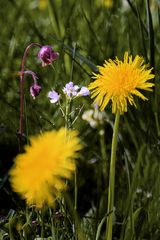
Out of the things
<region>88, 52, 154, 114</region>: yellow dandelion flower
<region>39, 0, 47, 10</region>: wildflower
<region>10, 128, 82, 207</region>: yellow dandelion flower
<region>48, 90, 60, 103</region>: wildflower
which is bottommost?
<region>10, 128, 82, 207</region>: yellow dandelion flower

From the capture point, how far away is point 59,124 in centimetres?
190

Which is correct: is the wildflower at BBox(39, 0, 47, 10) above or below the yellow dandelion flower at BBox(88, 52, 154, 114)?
above

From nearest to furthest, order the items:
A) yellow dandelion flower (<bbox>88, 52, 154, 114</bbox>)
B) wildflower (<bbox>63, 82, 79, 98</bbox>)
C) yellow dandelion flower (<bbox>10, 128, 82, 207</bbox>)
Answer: yellow dandelion flower (<bbox>10, 128, 82, 207</bbox>) → yellow dandelion flower (<bbox>88, 52, 154, 114</bbox>) → wildflower (<bbox>63, 82, 79, 98</bbox>)

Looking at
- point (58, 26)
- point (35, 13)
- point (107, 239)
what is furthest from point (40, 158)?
point (35, 13)

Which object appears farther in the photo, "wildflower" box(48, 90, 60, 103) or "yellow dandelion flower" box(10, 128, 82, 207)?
"wildflower" box(48, 90, 60, 103)

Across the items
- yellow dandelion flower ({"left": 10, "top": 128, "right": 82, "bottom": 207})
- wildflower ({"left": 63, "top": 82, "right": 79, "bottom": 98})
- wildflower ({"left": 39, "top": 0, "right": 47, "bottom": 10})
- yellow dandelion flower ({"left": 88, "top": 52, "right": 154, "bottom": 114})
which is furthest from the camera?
wildflower ({"left": 39, "top": 0, "right": 47, "bottom": 10})

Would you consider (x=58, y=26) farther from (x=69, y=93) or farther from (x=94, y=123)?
(x=69, y=93)

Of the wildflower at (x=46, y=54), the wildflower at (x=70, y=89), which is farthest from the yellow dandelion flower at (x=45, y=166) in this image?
the wildflower at (x=46, y=54)

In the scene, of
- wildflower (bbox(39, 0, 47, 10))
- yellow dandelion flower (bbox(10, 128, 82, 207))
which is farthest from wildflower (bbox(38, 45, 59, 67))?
wildflower (bbox(39, 0, 47, 10))

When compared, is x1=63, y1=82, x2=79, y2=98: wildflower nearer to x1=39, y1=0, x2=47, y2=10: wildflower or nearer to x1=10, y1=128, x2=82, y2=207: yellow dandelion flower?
x1=10, y1=128, x2=82, y2=207: yellow dandelion flower

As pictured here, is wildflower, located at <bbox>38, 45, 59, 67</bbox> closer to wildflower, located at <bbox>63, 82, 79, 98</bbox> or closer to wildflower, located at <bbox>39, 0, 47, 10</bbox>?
wildflower, located at <bbox>63, 82, 79, 98</bbox>

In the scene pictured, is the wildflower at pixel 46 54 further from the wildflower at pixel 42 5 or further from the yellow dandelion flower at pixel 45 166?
the wildflower at pixel 42 5

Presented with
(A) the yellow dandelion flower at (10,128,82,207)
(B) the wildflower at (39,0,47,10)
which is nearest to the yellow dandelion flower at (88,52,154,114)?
(A) the yellow dandelion flower at (10,128,82,207)

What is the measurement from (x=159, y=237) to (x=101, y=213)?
0.15 meters
